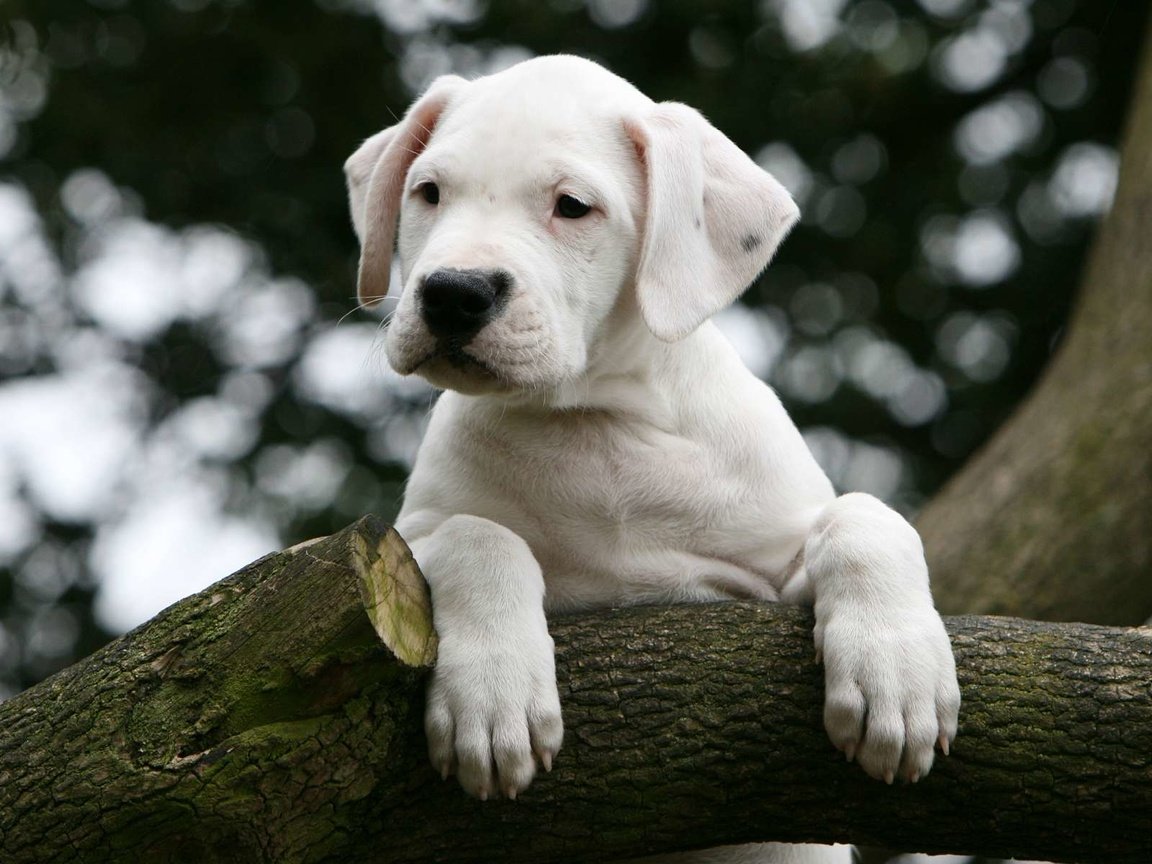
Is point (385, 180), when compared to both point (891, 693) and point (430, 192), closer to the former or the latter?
point (430, 192)

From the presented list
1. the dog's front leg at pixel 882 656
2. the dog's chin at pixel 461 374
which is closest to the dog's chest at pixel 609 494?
the dog's chin at pixel 461 374

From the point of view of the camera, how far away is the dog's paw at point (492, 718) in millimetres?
3480

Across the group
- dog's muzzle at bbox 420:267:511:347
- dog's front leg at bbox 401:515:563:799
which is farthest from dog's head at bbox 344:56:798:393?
dog's front leg at bbox 401:515:563:799

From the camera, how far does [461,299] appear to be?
376 centimetres

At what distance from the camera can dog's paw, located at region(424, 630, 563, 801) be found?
11.4 feet

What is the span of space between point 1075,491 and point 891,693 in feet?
11.8

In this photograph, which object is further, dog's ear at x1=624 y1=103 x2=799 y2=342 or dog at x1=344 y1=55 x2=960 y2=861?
dog's ear at x1=624 y1=103 x2=799 y2=342

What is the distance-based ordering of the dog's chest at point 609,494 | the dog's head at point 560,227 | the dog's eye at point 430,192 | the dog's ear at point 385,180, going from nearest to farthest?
the dog's head at point 560,227 → the dog's eye at point 430,192 → the dog's chest at point 609,494 → the dog's ear at point 385,180

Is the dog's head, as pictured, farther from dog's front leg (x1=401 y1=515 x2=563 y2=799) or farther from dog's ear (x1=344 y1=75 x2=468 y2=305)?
dog's front leg (x1=401 y1=515 x2=563 y2=799)

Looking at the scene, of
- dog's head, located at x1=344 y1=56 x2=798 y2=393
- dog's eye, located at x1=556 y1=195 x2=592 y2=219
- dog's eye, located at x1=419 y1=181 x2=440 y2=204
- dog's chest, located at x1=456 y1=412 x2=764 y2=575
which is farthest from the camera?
dog's chest, located at x1=456 y1=412 x2=764 y2=575

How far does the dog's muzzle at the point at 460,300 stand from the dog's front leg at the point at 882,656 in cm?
105

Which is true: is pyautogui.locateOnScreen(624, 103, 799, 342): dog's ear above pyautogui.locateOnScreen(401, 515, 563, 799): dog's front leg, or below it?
above

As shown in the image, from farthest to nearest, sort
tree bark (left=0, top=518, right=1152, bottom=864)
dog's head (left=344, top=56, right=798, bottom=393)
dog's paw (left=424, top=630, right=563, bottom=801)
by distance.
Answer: dog's head (left=344, top=56, right=798, bottom=393) < dog's paw (left=424, top=630, right=563, bottom=801) < tree bark (left=0, top=518, right=1152, bottom=864)

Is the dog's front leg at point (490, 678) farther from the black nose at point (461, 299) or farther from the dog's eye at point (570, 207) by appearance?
the dog's eye at point (570, 207)
